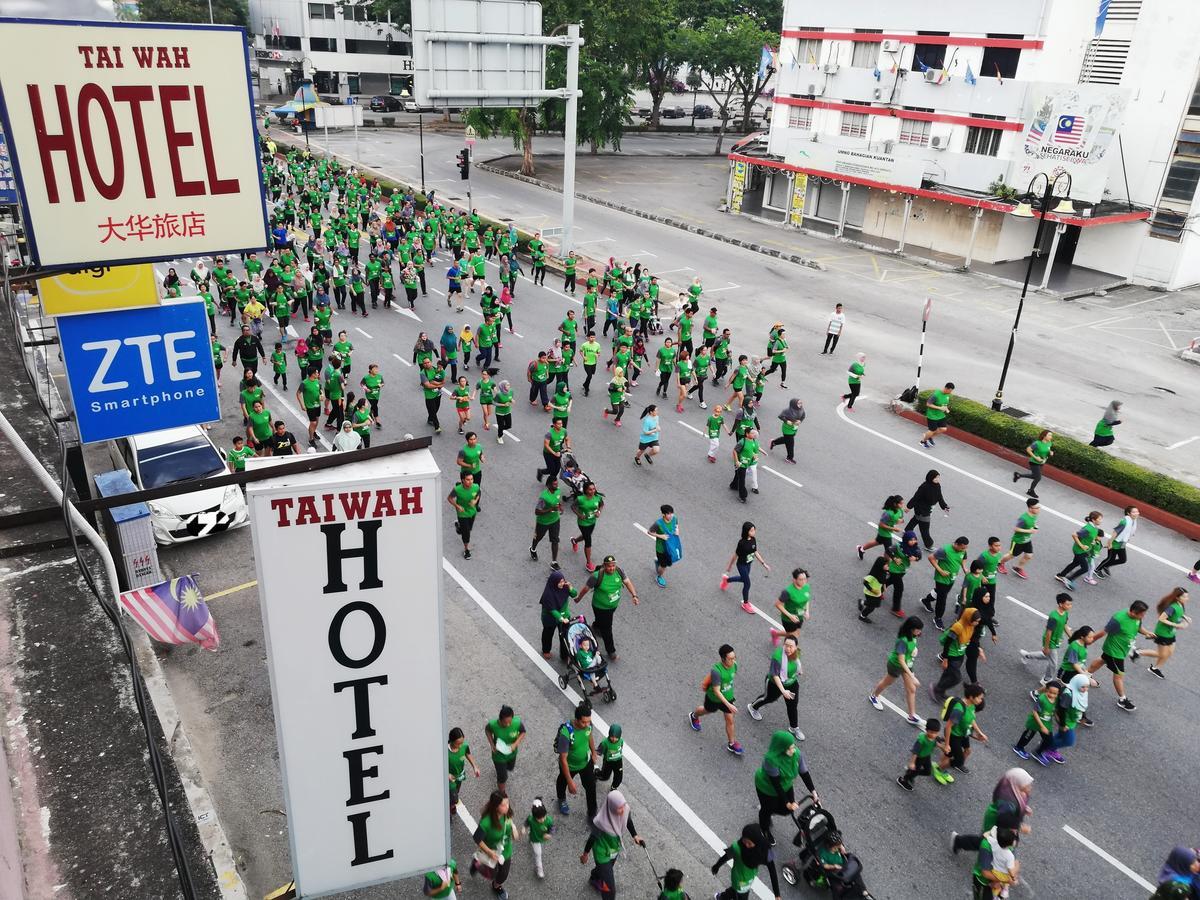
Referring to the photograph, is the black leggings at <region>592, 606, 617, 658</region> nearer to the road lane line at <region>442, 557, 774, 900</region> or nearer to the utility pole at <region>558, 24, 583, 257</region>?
the road lane line at <region>442, 557, 774, 900</region>

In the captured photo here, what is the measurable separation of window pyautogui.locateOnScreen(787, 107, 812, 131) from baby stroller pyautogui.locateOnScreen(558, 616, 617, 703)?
3547 cm

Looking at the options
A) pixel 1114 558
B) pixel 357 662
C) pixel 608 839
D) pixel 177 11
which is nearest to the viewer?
pixel 357 662

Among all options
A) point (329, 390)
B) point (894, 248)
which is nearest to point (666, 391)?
point (329, 390)

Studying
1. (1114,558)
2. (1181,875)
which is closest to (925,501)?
(1114,558)

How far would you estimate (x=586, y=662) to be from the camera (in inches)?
402

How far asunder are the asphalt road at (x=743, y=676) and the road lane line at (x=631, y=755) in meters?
0.03

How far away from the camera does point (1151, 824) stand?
9117mm

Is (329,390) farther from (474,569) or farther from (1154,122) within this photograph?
(1154,122)

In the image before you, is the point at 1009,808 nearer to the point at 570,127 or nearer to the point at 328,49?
the point at 570,127

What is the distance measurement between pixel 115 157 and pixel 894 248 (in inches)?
1404

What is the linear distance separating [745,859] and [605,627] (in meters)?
3.99

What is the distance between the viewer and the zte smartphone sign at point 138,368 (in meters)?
6.13

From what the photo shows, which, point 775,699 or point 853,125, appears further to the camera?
point 853,125

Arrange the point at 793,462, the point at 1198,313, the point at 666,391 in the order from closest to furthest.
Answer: the point at 793,462
the point at 666,391
the point at 1198,313
